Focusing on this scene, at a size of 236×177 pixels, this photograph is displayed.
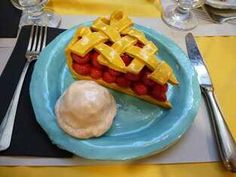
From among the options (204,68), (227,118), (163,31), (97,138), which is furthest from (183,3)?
(97,138)

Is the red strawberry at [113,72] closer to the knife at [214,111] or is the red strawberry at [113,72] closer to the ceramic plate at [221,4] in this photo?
the knife at [214,111]

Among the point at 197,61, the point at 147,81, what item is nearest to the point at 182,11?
the point at 197,61

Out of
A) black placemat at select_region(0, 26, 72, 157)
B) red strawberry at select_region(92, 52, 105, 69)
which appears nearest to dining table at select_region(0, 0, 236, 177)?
black placemat at select_region(0, 26, 72, 157)

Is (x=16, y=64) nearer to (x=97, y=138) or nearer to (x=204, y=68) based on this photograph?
(x=97, y=138)

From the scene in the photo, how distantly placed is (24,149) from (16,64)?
0.19 metres

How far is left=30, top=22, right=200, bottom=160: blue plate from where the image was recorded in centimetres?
48

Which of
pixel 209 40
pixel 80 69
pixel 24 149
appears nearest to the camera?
pixel 24 149

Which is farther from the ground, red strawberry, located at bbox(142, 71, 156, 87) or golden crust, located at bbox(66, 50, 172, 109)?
red strawberry, located at bbox(142, 71, 156, 87)

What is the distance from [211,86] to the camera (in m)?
0.60

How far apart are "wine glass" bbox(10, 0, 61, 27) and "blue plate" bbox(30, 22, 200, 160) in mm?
89

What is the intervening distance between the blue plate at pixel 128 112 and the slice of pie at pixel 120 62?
25 mm

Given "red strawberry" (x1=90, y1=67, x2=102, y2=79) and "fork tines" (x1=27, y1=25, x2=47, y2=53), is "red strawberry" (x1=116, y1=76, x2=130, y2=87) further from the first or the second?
"fork tines" (x1=27, y1=25, x2=47, y2=53)

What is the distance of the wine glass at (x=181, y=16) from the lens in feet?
2.42

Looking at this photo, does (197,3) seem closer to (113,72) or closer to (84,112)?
(113,72)
